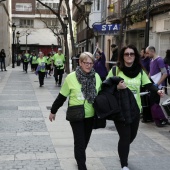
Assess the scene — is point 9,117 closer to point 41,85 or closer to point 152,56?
point 152,56

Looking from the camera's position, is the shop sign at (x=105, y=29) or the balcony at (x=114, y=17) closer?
the shop sign at (x=105, y=29)

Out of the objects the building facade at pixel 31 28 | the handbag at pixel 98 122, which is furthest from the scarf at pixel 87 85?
the building facade at pixel 31 28

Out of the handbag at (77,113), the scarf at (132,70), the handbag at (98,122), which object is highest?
the scarf at (132,70)

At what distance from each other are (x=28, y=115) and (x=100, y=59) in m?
3.30

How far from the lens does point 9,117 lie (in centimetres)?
980

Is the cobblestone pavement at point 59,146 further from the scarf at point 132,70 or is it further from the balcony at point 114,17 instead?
the balcony at point 114,17

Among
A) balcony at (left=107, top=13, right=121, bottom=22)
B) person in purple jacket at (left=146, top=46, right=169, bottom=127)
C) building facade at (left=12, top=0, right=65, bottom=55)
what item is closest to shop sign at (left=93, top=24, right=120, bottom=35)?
person in purple jacket at (left=146, top=46, right=169, bottom=127)

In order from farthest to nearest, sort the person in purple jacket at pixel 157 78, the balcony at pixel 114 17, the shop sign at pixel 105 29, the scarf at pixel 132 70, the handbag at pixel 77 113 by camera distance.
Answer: the balcony at pixel 114 17 → the shop sign at pixel 105 29 → the person in purple jacket at pixel 157 78 → the scarf at pixel 132 70 → the handbag at pixel 77 113

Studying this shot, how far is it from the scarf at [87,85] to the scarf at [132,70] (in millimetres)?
579

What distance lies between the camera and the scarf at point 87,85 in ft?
16.8

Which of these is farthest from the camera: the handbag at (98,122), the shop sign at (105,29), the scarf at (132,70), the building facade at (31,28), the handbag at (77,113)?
the building facade at (31,28)

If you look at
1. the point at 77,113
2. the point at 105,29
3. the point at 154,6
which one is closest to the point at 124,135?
the point at 77,113

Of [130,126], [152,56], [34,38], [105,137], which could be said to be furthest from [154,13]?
[34,38]

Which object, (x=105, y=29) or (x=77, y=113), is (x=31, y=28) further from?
(x=77, y=113)
